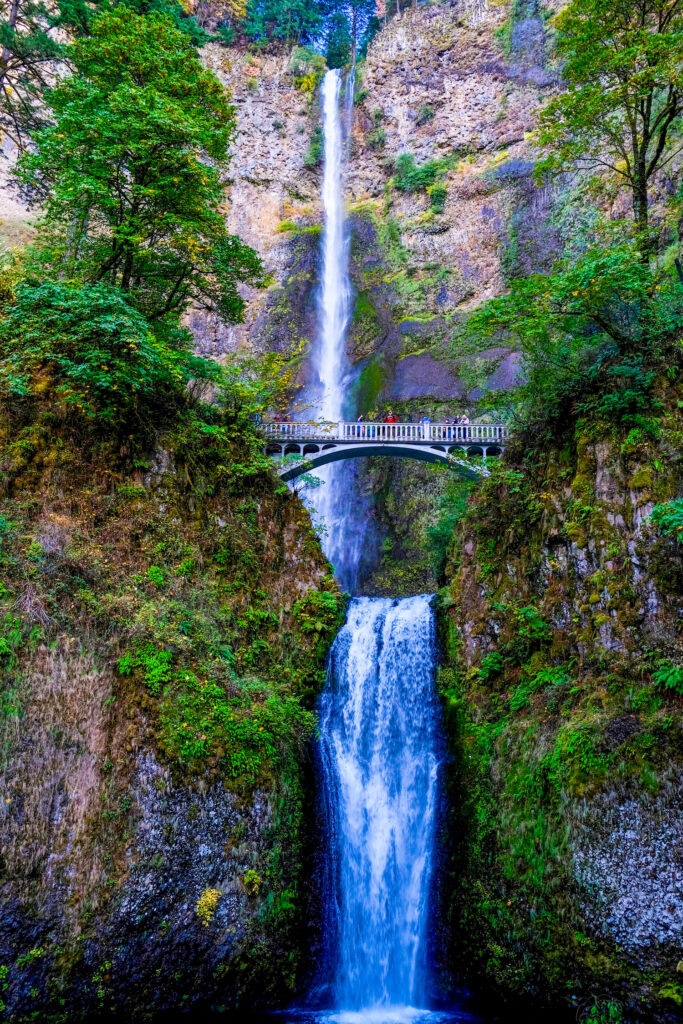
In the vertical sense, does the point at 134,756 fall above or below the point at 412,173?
below

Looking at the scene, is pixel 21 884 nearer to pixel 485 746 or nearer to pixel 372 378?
pixel 485 746

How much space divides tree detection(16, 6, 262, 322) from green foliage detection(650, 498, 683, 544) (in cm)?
943

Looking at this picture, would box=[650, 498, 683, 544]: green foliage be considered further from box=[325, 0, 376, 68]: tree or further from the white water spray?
box=[325, 0, 376, 68]: tree

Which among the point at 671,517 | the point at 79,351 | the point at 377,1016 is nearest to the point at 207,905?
the point at 377,1016

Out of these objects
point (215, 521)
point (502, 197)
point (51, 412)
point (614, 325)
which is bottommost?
point (215, 521)

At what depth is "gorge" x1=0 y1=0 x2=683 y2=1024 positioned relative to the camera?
743cm

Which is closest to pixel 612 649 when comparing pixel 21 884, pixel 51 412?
pixel 21 884

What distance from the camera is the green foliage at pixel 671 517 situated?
313 inches

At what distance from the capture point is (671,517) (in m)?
8.00

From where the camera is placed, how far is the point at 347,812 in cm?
1048

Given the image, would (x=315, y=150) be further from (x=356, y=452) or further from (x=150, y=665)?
(x=150, y=665)

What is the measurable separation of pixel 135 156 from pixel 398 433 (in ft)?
40.4

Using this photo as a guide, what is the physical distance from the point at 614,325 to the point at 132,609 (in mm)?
9186

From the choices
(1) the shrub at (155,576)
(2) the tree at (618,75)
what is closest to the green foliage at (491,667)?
(1) the shrub at (155,576)
